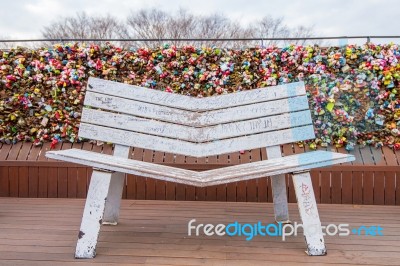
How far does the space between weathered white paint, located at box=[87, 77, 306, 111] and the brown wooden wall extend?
2.38 feet

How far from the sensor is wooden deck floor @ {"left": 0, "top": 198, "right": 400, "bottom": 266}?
181 cm

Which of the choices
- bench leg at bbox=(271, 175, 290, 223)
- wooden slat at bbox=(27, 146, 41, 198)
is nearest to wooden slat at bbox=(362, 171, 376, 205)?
bench leg at bbox=(271, 175, 290, 223)

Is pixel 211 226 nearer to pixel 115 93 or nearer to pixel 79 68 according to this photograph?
pixel 115 93

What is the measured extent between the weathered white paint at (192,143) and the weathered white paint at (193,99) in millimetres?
217

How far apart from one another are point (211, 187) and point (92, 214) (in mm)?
1524

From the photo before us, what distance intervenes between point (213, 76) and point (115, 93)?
4.04 feet

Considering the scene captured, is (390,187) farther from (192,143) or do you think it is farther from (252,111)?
(192,143)

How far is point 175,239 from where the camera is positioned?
2.14m

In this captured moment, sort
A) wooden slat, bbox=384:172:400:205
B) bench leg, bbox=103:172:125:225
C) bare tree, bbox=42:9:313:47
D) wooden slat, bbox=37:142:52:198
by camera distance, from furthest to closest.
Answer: bare tree, bbox=42:9:313:47, wooden slat, bbox=37:142:52:198, wooden slat, bbox=384:172:400:205, bench leg, bbox=103:172:125:225

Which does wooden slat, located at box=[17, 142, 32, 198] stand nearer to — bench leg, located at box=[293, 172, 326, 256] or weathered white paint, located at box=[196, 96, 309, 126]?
weathered white paint, located at box=[196, 96, 309, 126]

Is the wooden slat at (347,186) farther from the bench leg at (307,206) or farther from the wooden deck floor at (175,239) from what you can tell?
the bench leg at (307,206)

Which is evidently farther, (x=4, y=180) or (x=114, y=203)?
(x=4, y=180)

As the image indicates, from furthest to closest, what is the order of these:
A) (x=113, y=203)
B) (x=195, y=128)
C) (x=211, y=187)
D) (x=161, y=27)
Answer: (x=161, y=27) < (x=211, y=187) < (x=195, y=128) < (x=113, y=203)

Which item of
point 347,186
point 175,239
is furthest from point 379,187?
point 175,239
